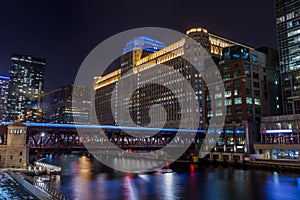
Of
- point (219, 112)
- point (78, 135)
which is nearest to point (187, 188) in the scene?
point (78, 135)

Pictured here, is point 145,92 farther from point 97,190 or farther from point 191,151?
point 97,190

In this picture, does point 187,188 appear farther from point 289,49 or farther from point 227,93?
point 289,49

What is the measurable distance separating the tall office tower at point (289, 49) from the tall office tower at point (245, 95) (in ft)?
21.5

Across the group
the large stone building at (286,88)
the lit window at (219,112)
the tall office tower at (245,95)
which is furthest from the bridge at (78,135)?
the large stone building at (286,88)

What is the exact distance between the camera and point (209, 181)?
58.8 m

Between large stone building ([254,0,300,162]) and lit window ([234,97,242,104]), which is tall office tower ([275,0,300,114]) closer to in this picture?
large stone building ([254,0,300,162])

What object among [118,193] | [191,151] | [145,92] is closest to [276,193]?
[118,193]

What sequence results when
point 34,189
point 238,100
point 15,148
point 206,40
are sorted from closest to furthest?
1. point 34,189
2. point 15,148
3. point 238,100
4. point 206,40

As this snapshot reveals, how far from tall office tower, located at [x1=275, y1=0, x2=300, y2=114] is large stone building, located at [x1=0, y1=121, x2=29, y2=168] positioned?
80805 millimetres

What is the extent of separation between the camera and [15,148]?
6309 centimetres

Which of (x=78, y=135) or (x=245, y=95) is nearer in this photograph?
(x=78, y=135)

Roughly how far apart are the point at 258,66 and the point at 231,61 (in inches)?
398

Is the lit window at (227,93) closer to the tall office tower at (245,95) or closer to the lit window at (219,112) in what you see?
the tall office tower at (245,95)

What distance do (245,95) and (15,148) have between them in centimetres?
7277
